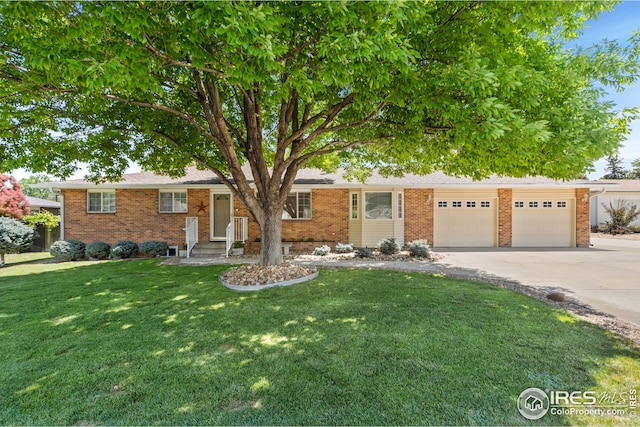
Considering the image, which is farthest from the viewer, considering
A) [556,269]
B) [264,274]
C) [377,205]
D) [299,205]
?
[377,205]

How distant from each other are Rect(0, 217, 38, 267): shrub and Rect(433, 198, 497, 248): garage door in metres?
15.8

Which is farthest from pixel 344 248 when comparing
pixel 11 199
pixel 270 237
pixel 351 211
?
pixel 11 199

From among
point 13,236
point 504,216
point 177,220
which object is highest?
point 504,216

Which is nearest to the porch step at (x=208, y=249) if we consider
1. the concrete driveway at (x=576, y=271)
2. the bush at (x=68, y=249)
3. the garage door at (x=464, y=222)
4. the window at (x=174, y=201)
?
the window at (x=174, y=201)

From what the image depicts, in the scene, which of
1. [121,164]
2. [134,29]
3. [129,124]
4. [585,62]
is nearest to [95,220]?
[121,164]

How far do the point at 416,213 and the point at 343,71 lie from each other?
10.3 meters

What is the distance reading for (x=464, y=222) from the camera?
13219mm

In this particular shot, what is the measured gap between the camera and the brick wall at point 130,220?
12.0 meters

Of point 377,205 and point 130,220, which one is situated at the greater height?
point 377,205

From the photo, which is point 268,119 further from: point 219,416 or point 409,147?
point 219,416

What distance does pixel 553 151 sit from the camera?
445cm

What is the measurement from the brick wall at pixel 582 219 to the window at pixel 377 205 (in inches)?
350

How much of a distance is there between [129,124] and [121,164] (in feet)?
7.73

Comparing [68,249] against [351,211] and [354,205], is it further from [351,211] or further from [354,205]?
[354,205]
